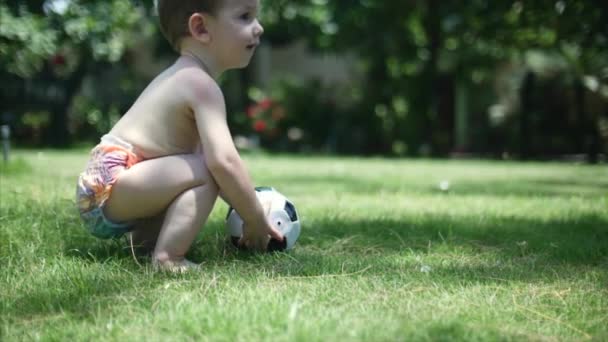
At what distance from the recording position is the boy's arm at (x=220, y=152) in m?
2.56

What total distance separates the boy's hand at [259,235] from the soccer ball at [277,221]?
41 mm

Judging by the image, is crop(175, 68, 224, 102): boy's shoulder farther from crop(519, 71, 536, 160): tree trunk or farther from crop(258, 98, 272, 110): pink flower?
crop(258, 98, 272, 110): pink flower

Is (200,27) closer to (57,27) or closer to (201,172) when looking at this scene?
(201,172)

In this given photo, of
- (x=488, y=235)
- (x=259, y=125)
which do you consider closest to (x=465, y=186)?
(x=488, y=235)

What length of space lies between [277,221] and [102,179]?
0.74m

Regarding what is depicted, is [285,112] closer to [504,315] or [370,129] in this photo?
[370,129]

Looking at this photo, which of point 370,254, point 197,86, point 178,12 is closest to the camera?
point 197,86

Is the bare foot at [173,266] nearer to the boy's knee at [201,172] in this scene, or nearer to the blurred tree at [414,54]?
the boy's knee at [201,172]

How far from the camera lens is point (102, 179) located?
2631mm

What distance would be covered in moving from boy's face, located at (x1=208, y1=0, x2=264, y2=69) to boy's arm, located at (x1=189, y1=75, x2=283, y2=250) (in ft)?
0.51

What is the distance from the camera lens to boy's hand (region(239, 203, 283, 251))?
9.16 ft

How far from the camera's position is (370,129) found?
1628 cm

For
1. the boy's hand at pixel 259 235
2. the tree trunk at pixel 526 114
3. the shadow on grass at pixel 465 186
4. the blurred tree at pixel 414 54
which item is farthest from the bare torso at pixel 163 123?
the tree trunk at pixel 526 114

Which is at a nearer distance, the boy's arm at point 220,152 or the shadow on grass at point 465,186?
the boy's arm at point 220,152
